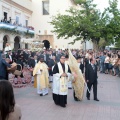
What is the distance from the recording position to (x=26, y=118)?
7570 mm

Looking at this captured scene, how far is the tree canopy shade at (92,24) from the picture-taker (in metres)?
29.0

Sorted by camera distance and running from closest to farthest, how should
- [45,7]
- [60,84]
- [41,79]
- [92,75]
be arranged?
[60,84] → [92,75] → [41,79] → [45,7]

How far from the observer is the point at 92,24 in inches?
1150

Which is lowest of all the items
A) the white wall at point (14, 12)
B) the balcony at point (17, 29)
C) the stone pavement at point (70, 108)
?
the stone pavement at point (70, 108)

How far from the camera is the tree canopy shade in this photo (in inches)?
1144

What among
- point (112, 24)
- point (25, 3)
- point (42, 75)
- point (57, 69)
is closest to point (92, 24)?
point (112, 24)

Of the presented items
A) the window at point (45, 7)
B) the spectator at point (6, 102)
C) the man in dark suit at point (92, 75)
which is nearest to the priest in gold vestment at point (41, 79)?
the man in dark suit at point (92, 75)

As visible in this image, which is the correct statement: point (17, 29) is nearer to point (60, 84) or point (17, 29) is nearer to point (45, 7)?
point (45, 7)

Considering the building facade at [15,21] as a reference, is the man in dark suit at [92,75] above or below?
below

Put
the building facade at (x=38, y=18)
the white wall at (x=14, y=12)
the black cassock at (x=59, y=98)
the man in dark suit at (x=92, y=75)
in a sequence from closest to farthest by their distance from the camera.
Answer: the black cassock at (x=59, y=98), the man in dark suit at (x=92, y=75), the white wall at (x=14, y=12), the building facade at (x=38, y=18)

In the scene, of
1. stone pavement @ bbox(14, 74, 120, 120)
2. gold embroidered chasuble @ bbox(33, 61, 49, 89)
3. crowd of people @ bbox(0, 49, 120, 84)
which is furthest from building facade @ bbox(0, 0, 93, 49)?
stone pavement @ bbox(14, 74, 120, 120)

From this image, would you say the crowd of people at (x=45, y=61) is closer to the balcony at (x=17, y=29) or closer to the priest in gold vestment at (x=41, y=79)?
the priest in gold vestment at (x=41, y=79)

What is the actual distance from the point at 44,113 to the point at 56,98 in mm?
1214

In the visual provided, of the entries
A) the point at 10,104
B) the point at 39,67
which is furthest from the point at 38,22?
the point at 10,104
